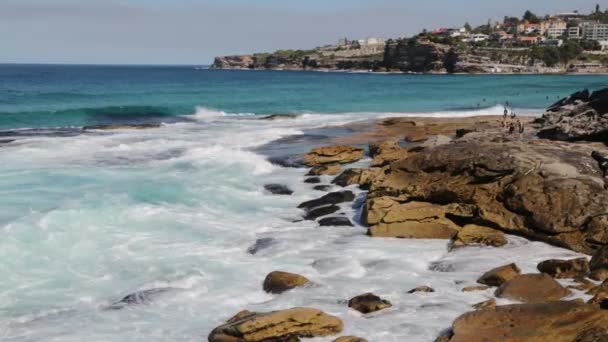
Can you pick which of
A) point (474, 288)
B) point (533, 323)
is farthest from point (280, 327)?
point (474, 288)

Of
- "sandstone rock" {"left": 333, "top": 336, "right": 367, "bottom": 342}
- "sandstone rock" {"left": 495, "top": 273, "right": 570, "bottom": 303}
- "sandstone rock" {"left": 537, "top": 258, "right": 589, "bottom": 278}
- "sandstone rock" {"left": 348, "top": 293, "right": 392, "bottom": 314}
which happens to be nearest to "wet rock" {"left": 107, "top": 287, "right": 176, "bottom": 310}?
"sandstone rock" {"left": 348, "top": 293, "right": 392, "bottom": 314}

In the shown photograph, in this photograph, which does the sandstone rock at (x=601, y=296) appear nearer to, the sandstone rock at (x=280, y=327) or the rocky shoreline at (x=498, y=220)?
the rocky shoreline at (x=498, y=220)

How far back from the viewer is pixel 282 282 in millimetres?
14867

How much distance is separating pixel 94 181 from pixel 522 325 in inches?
800

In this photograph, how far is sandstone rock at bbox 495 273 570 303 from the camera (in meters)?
13.0

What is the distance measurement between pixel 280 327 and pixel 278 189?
1403 cm

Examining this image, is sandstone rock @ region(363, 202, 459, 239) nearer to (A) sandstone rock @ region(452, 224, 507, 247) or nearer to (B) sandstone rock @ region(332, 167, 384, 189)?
(A) sandstone rock @ region(452, 224, 507, 247)

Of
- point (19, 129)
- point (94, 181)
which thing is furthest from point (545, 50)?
point (94, 181)

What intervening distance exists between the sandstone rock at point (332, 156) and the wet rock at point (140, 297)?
16.1m

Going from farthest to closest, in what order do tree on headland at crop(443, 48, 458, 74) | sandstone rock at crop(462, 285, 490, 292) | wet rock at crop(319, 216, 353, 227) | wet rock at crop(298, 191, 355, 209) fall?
tree on headland at crop(443, 48, 458, 74), wet rock at crop(298, 191, 355, 209), wet rock at crop(319, 216, 353, 227), sandstone rock at crop(462, 285, 490, 292)

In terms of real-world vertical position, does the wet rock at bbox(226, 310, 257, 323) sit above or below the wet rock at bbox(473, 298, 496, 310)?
below

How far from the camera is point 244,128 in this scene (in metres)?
48.8

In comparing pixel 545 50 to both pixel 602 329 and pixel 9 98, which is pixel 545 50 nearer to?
pixel 9 98

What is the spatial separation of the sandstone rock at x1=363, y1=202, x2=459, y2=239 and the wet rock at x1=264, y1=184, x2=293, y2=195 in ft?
18.9
